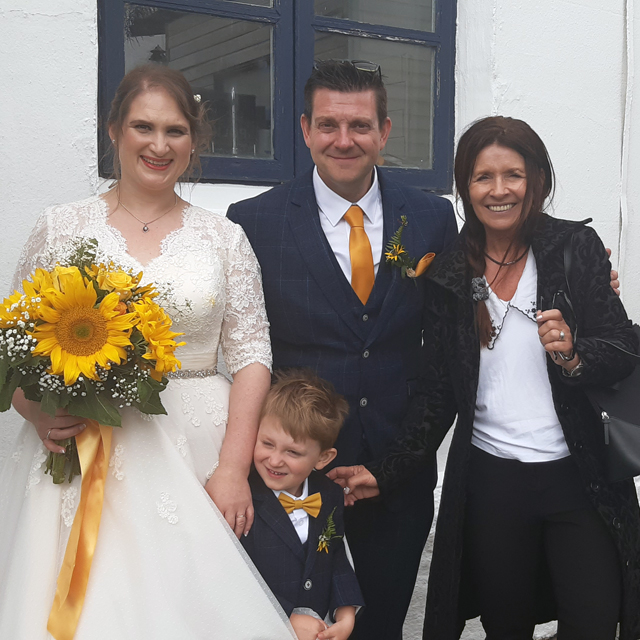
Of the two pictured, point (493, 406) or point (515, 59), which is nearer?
point (493, 406)

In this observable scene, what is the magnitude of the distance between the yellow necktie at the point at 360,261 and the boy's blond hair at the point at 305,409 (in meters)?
0.39

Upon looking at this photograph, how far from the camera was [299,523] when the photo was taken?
227 cm

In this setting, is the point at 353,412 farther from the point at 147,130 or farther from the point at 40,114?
the point at 40,114

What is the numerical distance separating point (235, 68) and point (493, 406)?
2.15 meters

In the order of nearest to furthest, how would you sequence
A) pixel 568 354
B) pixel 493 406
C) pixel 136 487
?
1. pixel 136 487
2. pixel 568 354
3. pixel 493 406

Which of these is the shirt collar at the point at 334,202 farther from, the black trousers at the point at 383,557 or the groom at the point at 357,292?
the black trousers at the point at 383,557

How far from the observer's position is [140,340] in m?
1.86

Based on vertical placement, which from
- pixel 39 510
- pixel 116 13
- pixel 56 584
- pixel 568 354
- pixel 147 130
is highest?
pixel 116 13

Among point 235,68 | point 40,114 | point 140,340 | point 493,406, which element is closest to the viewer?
point 140,340

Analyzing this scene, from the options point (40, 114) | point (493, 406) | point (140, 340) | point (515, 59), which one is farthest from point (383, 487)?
point (515, 59)

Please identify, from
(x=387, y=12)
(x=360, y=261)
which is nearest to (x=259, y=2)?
(x=387, y=12)

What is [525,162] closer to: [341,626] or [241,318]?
[241,318]

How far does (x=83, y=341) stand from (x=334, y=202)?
1146mm

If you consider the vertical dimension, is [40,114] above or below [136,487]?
above
